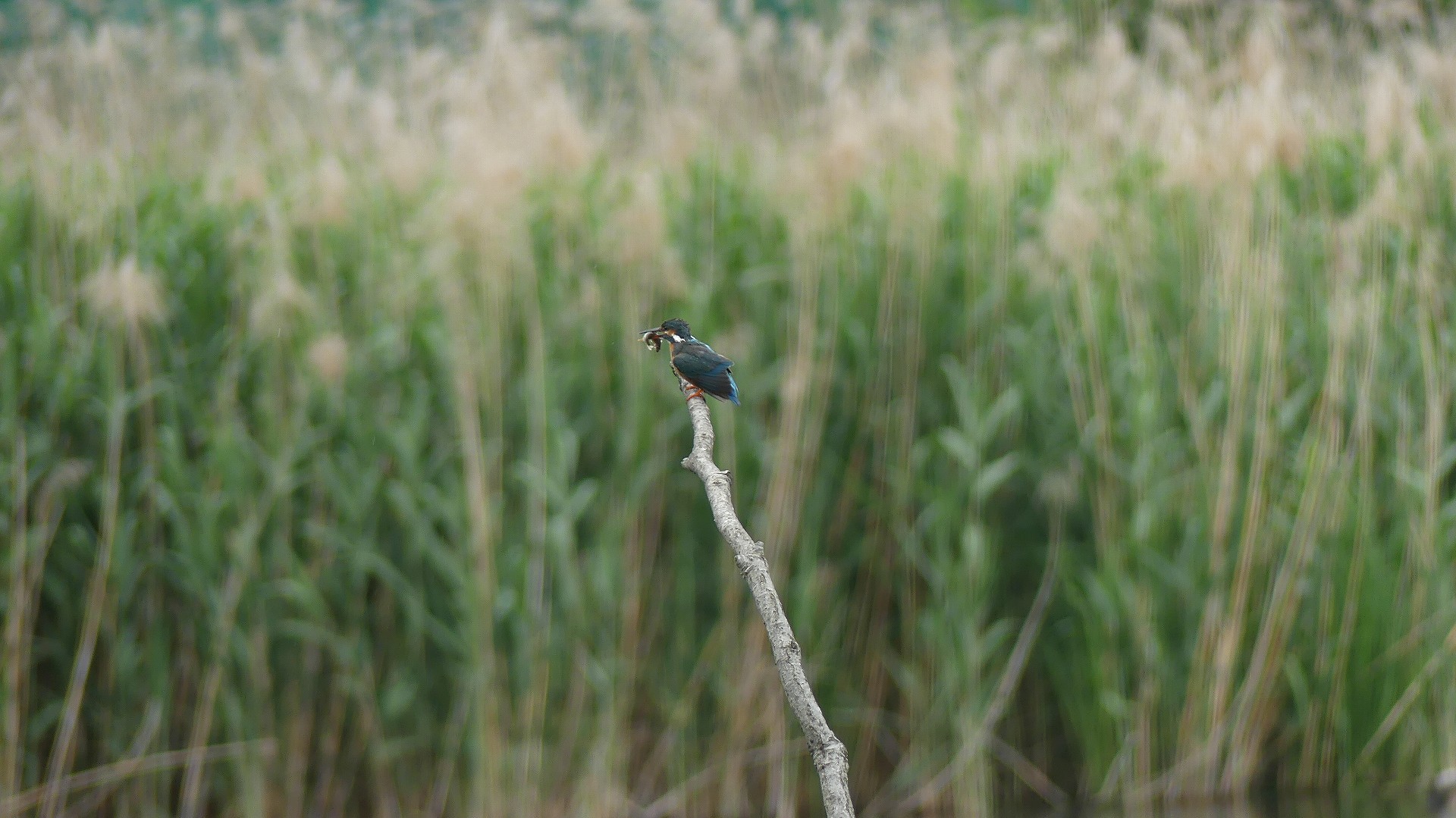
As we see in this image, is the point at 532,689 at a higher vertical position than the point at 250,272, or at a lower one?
lower

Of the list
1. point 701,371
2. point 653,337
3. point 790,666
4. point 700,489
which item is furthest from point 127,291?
point 790,666

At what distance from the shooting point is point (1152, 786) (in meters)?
4.55

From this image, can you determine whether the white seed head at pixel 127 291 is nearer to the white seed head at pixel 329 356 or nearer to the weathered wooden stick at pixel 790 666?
the white seed head at pixel 329 356

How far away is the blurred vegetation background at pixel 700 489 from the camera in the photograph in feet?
14.0

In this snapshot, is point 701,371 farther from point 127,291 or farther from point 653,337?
point 127,291

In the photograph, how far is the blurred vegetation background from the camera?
4.26 m

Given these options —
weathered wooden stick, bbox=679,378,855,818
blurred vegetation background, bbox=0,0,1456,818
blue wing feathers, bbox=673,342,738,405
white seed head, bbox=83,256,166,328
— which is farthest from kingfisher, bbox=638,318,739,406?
white seed head, bbox=83,256,166,328

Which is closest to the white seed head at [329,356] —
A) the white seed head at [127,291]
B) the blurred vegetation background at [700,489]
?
the blurred vegetation background at [700,489]

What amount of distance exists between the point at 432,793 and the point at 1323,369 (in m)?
3.67

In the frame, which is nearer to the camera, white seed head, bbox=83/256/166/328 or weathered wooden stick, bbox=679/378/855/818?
weathered wooden stick, bbox=679/378/855/818

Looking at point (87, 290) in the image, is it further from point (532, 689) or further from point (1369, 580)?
point (1369, 580)

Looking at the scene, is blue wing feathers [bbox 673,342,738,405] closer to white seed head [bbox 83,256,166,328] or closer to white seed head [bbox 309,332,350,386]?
white seed head [bbox 309,332,350,386]

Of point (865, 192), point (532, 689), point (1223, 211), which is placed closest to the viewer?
point (532, 689)

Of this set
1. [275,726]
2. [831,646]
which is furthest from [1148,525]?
[275,726]
